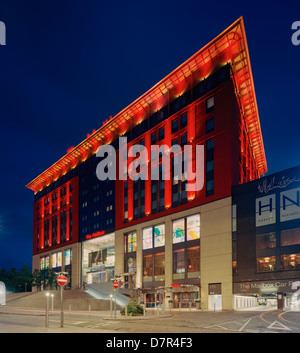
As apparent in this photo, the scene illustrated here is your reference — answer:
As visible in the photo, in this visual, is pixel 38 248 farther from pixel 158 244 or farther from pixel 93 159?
pixel 158 244

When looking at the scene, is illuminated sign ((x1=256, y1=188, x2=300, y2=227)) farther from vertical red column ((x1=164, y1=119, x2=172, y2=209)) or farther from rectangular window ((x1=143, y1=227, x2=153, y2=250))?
rectangular window ((x1=143, y1=227, x2=153, y2=250))

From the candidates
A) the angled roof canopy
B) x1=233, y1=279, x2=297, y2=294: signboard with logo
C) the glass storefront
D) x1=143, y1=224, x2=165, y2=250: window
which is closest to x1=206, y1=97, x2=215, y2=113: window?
the angled roof canopy

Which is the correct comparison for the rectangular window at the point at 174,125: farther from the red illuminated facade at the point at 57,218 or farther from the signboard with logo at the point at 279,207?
the red illuminated facade at the point at 57,218

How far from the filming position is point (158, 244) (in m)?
73.1

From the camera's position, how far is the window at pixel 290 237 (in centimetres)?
5222

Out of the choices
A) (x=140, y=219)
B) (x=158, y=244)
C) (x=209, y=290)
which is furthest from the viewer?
(x=140, y=219)

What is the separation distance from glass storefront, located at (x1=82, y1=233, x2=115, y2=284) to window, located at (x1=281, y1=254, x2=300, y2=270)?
165ft

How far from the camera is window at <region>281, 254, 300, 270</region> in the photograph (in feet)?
170

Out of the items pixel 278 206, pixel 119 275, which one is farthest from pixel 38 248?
pixel 278 206

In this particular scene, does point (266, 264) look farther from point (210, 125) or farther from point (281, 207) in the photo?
point (210, 125)

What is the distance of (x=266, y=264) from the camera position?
54.8 meters

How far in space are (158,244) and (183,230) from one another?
7.73m

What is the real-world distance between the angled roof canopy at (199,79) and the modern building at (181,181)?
0.18 metres

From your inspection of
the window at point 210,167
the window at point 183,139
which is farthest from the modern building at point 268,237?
the window at point 183,139
